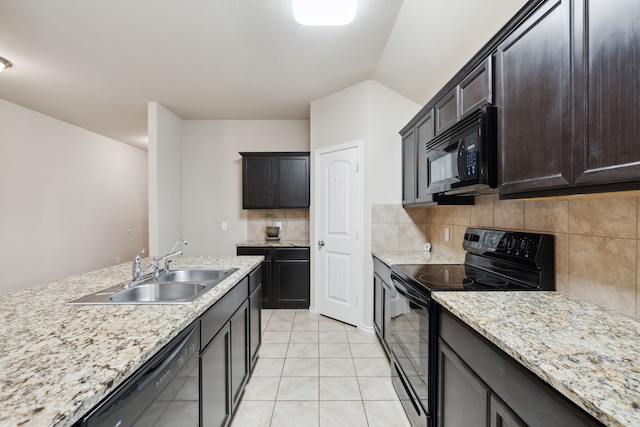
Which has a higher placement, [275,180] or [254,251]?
[275,180]

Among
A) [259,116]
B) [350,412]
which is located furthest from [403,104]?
[350,412]

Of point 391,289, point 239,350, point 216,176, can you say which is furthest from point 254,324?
point 216,176

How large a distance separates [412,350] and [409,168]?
1680mm

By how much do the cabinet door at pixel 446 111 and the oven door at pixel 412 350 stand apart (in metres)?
1.11

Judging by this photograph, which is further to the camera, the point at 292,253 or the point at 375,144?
the point at 292,253

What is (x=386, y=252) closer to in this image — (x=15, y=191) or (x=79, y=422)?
(x=79, y=422)

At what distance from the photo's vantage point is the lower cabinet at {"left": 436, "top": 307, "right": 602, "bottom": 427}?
0.70m

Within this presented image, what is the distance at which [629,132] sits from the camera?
30.9 inches

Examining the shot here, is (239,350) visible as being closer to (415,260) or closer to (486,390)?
(486,390)

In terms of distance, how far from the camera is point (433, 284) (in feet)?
5.05

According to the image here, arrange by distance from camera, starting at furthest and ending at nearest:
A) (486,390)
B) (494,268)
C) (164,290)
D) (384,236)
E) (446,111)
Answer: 1. (384,236)
2. (446,111)
3. (494,268)
4. (164,290)
5. (486,390)

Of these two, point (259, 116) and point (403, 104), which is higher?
point (259, 116)

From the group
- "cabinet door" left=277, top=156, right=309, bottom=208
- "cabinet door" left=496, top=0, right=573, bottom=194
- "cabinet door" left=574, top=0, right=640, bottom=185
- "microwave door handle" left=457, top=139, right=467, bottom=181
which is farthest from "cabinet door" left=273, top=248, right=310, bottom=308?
"cabinet door" left=574, top=0, right=640, bottom=185

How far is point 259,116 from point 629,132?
400cm
